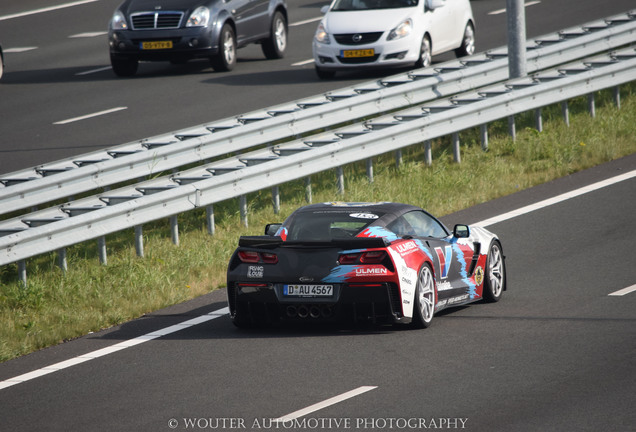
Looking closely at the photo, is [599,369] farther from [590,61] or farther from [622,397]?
[590,61]

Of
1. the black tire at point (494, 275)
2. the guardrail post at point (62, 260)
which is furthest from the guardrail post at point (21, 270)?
the black tire at point (494, 275)

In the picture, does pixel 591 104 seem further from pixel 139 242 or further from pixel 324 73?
pixel 139 242

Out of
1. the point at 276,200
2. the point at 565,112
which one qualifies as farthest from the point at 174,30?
the point at 276,200

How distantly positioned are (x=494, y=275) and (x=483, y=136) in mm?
7423

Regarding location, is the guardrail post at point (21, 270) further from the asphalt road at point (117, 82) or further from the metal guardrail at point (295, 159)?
the asphalt road at point (117, 82)

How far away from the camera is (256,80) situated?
987 inches

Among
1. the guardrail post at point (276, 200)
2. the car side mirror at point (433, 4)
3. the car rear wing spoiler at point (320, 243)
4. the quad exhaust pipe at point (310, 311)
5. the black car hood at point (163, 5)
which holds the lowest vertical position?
the guardrail post at point (276, 200)

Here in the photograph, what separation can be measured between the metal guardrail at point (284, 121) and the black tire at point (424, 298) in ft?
16.7

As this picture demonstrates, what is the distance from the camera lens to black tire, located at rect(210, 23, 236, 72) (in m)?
25.7

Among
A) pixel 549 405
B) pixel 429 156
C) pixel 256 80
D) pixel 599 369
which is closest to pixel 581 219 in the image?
pixel 429 156

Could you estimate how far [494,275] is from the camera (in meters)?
Result: 11.7

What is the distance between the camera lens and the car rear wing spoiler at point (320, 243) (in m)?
→ 10.1

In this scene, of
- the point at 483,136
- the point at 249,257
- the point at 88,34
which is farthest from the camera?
the point at 88,34

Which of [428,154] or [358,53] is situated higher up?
[358,53]
